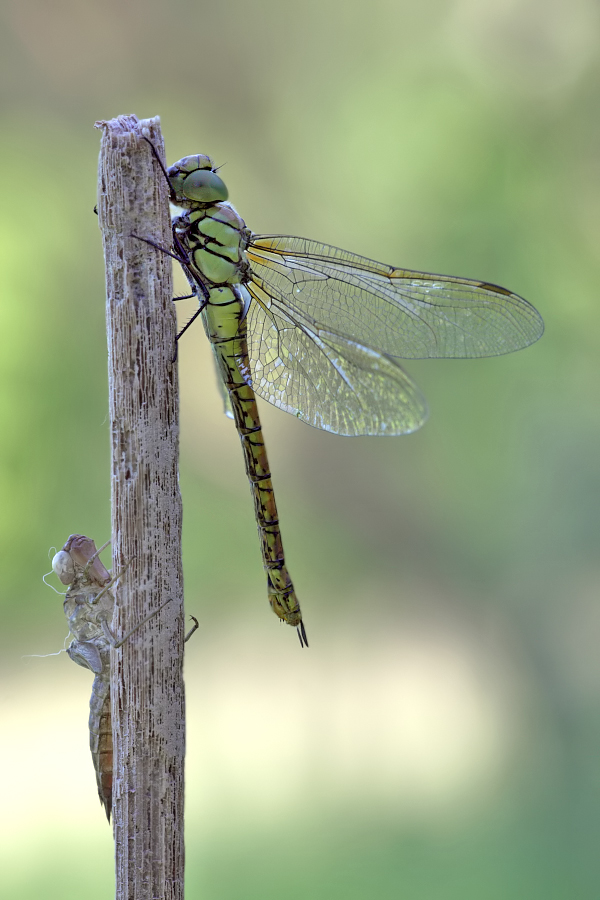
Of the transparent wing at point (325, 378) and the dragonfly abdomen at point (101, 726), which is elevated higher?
the transparent wing at point (325, 378)

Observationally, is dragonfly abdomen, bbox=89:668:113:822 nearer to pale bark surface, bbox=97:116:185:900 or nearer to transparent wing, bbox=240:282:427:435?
pale bark surface, bbox=97:116:185:900

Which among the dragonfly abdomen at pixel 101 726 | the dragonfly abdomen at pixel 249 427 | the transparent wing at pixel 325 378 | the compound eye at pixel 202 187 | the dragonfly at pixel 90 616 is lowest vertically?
the dragonfly abdomen at pixel 101 726

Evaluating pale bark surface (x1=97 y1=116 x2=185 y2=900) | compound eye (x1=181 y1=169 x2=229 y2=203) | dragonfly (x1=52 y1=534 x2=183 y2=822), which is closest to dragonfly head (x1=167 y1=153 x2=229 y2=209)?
compound eye (x1=181 y1=169 x2=229 y2=203)

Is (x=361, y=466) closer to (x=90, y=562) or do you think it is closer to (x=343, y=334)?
(x=343, y=334)

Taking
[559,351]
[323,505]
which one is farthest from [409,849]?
[559,351]

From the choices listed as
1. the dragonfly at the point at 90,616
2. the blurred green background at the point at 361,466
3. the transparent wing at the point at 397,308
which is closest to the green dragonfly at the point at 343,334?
the transparent wing at the point at 397,308

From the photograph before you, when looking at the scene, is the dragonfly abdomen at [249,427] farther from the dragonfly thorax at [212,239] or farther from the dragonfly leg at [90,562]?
the dragonfly leg at [90,562]

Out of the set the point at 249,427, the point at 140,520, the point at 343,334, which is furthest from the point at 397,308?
the point at 140,520
